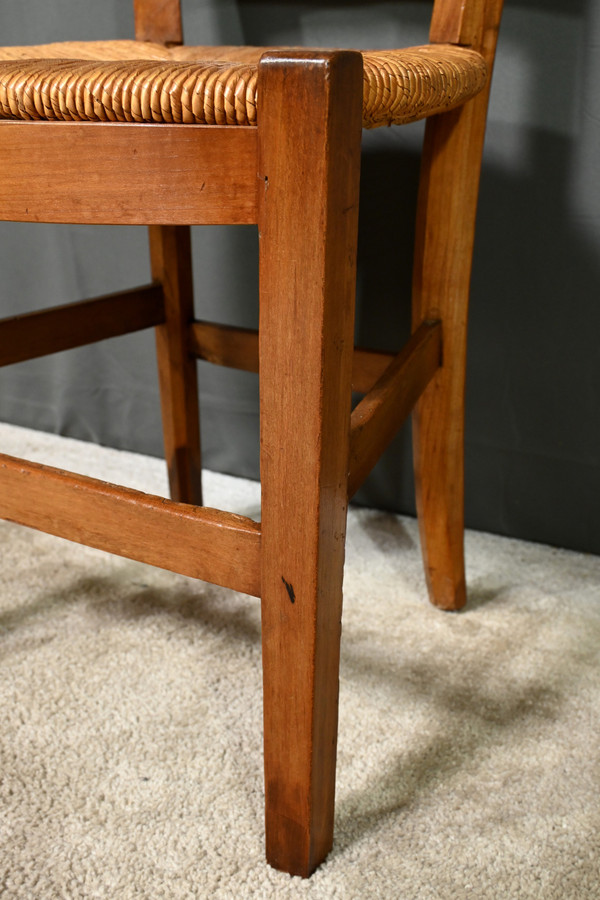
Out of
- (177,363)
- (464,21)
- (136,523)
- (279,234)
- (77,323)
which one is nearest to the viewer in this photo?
(279,234)

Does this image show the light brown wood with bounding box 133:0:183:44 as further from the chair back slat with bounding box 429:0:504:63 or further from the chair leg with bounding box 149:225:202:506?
the chair back slat with bounding box 429:0:504:63

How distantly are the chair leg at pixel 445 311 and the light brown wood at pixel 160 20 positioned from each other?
32 cm

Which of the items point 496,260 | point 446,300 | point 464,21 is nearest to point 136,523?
point 446,300

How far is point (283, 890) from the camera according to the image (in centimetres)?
57

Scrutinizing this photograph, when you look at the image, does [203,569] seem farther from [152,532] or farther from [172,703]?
[172,703]

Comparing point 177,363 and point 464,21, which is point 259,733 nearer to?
point 177,363

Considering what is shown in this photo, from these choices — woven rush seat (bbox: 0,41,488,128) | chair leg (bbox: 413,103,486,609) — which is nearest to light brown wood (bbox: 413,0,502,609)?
chair leg (bbox: 413,103,486,609)

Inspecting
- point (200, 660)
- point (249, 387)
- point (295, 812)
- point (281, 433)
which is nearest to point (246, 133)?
point (281, 433)

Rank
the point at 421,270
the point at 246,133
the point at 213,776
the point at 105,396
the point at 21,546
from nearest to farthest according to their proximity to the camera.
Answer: the point at 246,133 → the point at 213,776 → the point at 421,270 → the point at 21,546 → the point at 105,396

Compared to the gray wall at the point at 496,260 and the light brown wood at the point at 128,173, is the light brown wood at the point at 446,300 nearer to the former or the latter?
the gray wall at the point at 496,260

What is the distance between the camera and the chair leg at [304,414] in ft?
1.38

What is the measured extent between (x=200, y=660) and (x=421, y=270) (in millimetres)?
434

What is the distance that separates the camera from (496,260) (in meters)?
0.98

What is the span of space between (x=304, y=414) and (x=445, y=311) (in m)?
0.35
